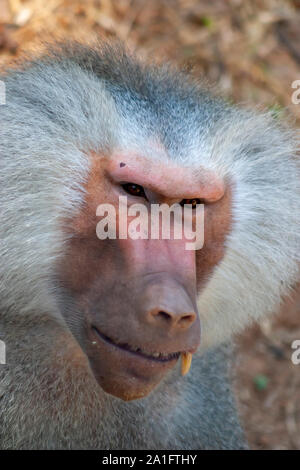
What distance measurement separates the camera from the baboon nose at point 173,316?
2385mm

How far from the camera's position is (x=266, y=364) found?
5.18 m

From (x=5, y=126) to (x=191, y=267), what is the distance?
80 centimetres

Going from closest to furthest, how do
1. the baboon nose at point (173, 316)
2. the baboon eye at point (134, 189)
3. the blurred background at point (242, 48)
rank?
the baboon nose at point (173, 316), the baboon eye at point (134, 189), the blurred background at point (242, 48)

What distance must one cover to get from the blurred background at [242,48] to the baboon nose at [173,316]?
247cm

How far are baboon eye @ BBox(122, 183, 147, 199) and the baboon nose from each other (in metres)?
0.47

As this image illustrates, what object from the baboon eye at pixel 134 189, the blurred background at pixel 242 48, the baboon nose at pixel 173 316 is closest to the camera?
the baboon nose at pixel 173 316

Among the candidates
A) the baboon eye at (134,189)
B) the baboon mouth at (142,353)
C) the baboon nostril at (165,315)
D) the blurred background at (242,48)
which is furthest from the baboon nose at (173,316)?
the blurred background at (242,48)

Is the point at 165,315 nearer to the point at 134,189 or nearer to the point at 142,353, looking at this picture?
the point at 142,353

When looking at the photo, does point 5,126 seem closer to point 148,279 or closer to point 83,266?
point 83,266

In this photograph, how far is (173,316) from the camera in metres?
2.39

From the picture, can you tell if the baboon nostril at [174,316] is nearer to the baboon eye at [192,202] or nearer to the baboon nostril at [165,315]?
the baboon nostril at [165,315]

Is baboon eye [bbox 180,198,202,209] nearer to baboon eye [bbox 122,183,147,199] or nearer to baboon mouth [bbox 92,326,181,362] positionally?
baboon eye [bbox 122,183,147,199]

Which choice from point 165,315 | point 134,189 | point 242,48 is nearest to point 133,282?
point 165,315

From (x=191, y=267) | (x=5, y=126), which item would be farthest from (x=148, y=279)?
(x=5, y=126)
